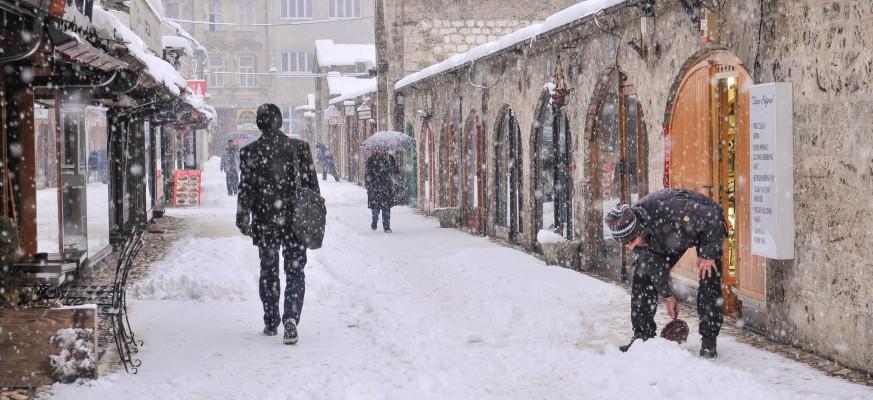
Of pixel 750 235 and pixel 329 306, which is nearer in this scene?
pixel 750 235

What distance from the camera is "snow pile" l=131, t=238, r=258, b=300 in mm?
10422

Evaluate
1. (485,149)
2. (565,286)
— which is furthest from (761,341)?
(485,149)

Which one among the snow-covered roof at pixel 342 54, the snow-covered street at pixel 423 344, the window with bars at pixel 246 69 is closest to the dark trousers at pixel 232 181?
the snow-covered street at pixel 423 344

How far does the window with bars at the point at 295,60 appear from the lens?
6762 centimetres

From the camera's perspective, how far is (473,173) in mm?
19906

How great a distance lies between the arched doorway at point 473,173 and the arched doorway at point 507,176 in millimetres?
837

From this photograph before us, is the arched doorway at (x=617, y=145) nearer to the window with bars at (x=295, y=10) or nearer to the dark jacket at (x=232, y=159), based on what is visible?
the dark jacket at (x=232, y=159)

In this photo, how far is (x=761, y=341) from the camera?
797 centimetres

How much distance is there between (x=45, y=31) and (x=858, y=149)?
18.6 feet

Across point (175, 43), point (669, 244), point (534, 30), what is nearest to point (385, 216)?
point (534, 30)

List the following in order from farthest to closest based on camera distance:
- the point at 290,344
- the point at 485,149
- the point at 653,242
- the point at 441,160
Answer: the point at 441,160 → the point at 485,149 → the point at 290,344 → the point at 653,242

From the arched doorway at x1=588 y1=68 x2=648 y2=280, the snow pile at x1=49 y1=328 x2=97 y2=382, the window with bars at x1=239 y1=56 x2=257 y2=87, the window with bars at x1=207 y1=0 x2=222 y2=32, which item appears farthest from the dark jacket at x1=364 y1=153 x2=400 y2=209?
the window with bars at x1=207 y1=0 x2=222 y2=32

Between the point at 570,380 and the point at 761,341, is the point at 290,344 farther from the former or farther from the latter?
the point at 761,341

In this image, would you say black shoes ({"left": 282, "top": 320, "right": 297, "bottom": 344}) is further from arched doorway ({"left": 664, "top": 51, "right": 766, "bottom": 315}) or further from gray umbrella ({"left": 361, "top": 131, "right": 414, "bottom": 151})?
gray umbrella ({"left": 361, "top": 131, "right": 414, "bottom": 151})
